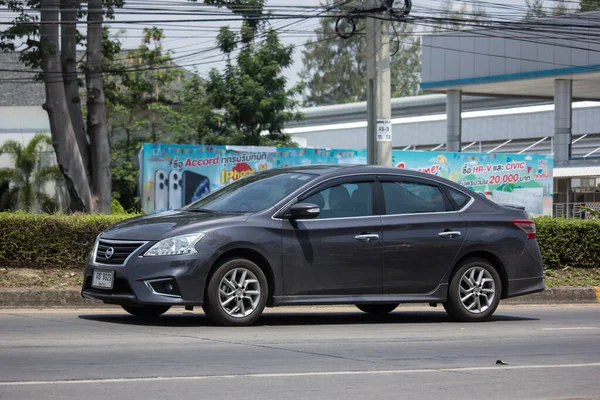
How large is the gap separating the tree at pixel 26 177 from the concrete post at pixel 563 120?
712 inches

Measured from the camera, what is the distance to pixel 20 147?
3319 cm

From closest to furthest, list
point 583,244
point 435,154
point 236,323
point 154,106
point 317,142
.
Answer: point 236,323, point 583,244, point 435,154, point 154,106, point 317,142

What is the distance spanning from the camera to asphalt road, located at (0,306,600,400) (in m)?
6.78

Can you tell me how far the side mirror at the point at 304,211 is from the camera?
10.0m

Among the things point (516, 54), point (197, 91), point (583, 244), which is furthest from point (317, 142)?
point (583, 244)

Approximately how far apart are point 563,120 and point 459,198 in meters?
26.4

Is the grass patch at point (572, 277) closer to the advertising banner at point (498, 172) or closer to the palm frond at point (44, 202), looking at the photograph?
the advertising banner at point (498, 172)

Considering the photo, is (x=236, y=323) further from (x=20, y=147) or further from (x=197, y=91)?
(x=197, y=91)

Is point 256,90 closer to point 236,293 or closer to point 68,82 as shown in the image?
point 68,82

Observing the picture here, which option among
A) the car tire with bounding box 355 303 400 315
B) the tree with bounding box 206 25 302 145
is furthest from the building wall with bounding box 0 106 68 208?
the car tire with bounding box 355 303 400 315

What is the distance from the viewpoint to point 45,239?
1341 cm

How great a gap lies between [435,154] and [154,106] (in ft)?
48.6

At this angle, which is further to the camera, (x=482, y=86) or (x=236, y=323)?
(x=482, y=86)

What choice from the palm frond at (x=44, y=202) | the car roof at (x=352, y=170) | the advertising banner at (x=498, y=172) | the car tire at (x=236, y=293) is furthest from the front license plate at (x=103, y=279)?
the palm frond at (x=44, y=202)
